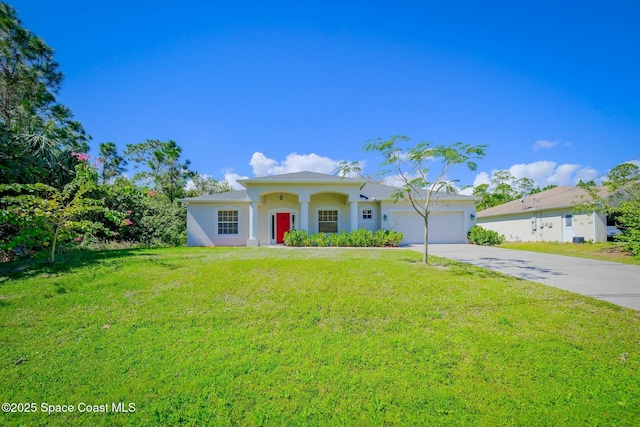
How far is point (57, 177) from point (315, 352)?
1338 centimetres

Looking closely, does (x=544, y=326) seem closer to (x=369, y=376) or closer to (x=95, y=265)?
(x=369, y=376)

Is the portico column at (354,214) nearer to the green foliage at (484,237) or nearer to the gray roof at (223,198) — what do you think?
the gray roof at (223,198)

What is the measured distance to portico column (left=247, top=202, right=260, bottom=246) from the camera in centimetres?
1515

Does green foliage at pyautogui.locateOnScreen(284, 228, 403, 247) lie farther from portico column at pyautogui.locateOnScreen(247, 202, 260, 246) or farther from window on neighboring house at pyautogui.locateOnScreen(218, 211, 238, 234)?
window on neighboring house at pyautogui.locateOnScreen(218, 211, 238, 234)

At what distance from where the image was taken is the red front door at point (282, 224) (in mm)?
16781

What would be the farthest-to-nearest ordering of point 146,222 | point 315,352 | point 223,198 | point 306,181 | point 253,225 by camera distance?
point 223,198 < point 146,222 < point 253,225 < point 306,181 < point 315,352

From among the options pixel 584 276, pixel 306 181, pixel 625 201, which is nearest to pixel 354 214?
pixel 306 181

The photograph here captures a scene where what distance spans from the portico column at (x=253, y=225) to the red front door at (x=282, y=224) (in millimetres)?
1665

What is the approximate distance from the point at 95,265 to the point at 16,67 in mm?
18972

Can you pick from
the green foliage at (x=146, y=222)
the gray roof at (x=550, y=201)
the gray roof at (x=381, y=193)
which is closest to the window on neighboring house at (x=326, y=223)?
the gray roof at (x=381, y=193)

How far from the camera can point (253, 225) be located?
50.6 feet

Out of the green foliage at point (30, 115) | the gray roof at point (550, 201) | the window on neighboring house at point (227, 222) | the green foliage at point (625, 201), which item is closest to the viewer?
the green foliage at point (30, 115)

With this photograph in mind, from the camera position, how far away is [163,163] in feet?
86.5

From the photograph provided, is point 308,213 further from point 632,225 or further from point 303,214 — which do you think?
point 632,225
